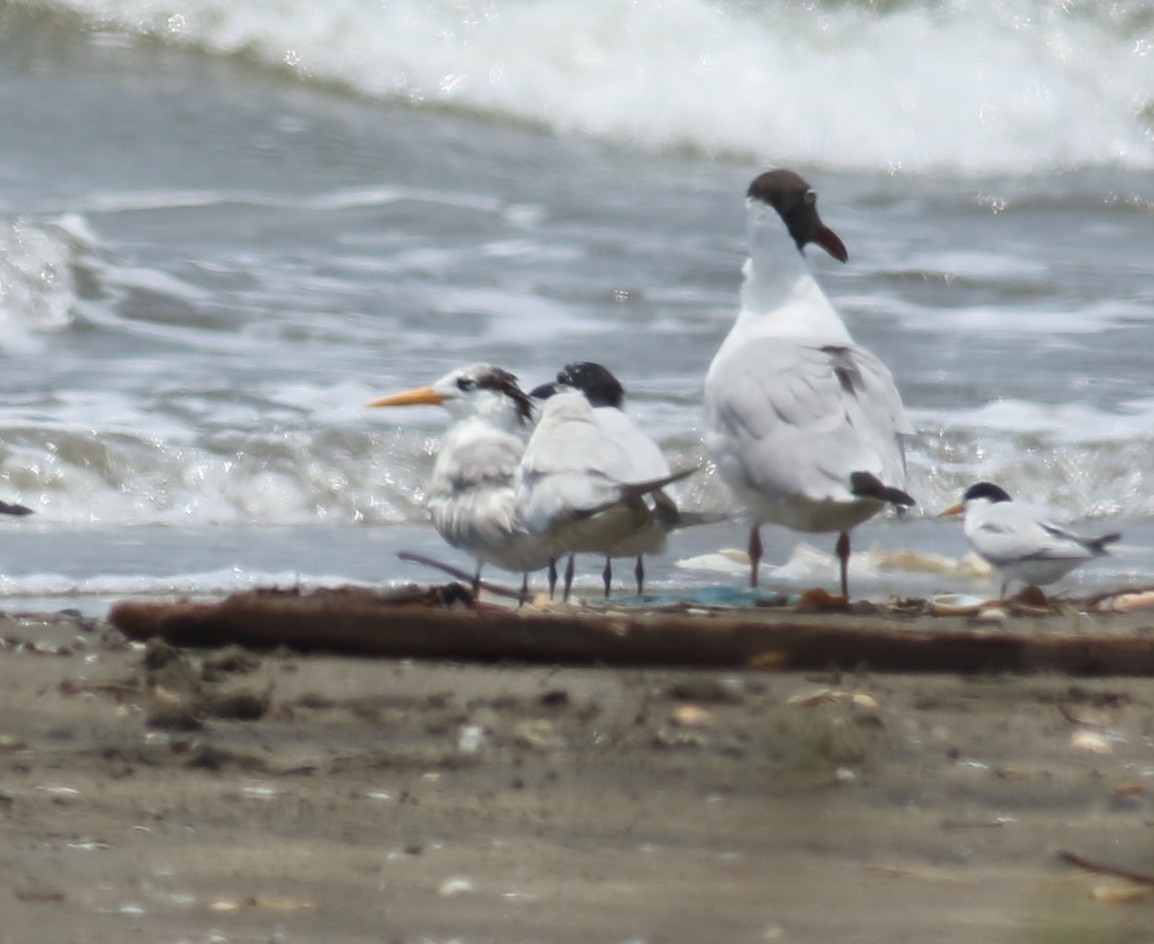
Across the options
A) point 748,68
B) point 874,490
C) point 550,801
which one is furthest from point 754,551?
point 748,68

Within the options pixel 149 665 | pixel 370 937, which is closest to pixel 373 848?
pixel 370 937

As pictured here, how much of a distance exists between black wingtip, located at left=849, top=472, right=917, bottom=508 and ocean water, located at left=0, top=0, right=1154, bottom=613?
1072 millimetres

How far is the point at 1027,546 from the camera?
478cm

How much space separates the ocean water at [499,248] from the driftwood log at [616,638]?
1226 mm

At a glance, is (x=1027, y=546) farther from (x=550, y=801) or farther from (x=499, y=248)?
(x=499, y=248)

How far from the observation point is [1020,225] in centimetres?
1165

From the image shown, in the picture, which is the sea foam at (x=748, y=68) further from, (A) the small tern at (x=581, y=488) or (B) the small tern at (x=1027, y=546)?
(A) the small tern at (x=581, y=488)

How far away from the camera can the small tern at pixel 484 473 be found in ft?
14.5

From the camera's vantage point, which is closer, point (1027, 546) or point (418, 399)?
point (1027, 546)

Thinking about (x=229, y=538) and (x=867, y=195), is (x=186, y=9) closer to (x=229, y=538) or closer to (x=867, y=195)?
(x=867, y=195)

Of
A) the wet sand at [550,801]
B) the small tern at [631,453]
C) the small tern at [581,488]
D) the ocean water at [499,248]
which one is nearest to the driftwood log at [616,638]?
the wet sand at [550,801]

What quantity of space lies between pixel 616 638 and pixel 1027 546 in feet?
5.81

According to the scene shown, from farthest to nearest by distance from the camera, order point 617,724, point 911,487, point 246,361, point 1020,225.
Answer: point 1020,225 → point 246,361 → point 911,487 → point 617,724

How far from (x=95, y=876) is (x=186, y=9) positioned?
487 inches
